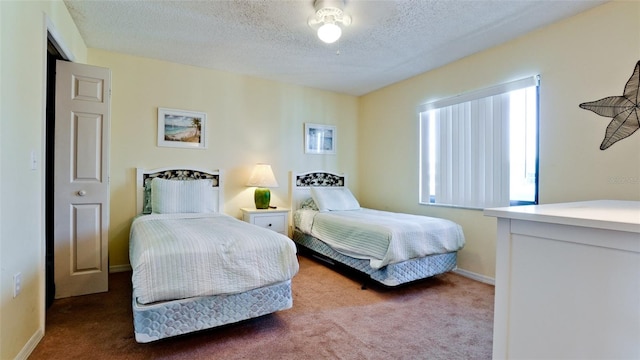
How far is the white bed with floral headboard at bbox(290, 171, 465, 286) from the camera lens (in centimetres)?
275

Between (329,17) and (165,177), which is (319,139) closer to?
(165,177)

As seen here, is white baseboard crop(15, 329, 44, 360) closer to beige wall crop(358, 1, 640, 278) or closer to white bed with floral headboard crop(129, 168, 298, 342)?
white bed with floral headboard crop(129, 168, 298, 342)

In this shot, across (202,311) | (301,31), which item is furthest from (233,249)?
(301,31)

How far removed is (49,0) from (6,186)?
1.42m

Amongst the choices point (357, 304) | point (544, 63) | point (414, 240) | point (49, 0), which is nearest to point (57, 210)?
point (49, 0)

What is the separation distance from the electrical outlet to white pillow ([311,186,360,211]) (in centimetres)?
287

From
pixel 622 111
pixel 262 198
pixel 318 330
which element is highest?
pixel 622 111

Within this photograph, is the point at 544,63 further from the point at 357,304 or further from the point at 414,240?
the point at 357,304

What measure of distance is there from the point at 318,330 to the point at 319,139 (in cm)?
309

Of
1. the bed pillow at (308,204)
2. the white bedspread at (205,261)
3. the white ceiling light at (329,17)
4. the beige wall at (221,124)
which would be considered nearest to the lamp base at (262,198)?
the beige wall at (221,124)

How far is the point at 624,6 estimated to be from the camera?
230cm

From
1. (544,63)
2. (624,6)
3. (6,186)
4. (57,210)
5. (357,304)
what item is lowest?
(357,304)

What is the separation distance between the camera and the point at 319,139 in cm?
474

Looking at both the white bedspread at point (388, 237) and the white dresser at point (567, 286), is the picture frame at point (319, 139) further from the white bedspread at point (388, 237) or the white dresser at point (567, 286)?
the white dresser at point (567, 286)
